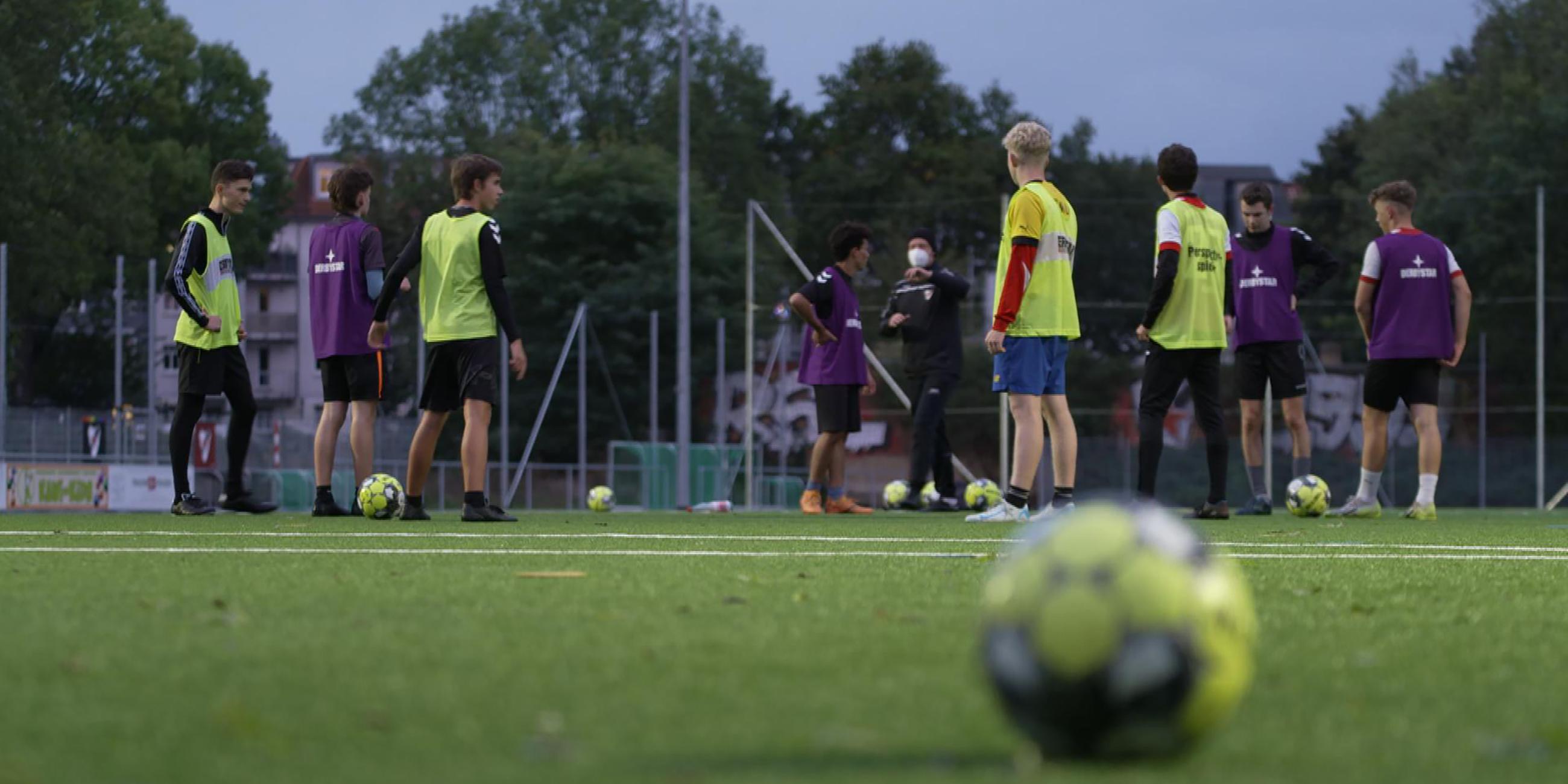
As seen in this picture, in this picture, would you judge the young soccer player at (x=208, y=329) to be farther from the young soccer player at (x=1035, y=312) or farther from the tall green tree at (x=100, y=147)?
the tall green tree at (x=100, y=147)

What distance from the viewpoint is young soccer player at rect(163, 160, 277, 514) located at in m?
10.9

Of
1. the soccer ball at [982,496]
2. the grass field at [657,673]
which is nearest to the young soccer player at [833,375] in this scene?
the soccer ball at [982,496]

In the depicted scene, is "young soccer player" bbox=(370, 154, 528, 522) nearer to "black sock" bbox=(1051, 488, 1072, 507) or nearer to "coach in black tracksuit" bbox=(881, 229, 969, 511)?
"black sock" bbox=(1051, 488, 1072, 507)

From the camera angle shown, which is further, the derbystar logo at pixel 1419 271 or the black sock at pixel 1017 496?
the derbystar logo at pixel 1419 271

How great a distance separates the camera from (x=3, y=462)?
71.1 ft

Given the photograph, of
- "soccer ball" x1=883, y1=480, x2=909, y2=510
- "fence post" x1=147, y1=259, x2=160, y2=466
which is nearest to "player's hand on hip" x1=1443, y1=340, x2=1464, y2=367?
"soccer ball" x1=883, y1=480, x2=909, y2=510

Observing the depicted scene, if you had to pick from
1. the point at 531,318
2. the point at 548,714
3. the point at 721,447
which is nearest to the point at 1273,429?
the point at 721,447

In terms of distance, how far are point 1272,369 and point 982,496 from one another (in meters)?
3.41

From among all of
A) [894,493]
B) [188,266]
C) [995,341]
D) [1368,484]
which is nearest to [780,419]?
[894,493]

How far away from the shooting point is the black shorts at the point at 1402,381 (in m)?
11.8

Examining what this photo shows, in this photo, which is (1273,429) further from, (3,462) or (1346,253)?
(3,462)

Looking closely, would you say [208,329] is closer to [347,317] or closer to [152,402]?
[347,317]

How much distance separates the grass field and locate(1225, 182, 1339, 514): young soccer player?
6.09m

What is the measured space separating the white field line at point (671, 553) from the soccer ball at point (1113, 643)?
4.02 metres
